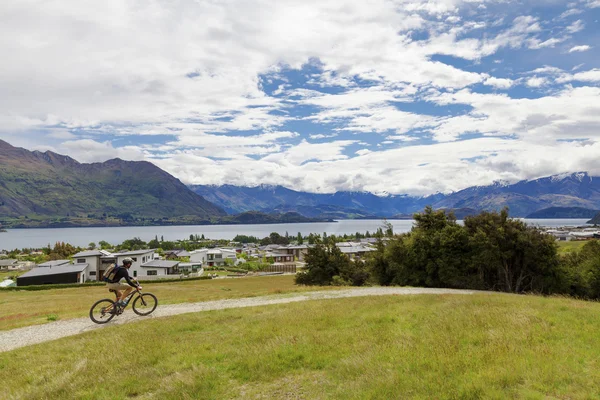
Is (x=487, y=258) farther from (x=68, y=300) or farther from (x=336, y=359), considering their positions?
(x=68, y=300)

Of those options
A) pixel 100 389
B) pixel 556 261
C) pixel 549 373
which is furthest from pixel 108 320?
pixel 556 261

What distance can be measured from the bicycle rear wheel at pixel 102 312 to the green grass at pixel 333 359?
2.22 metres

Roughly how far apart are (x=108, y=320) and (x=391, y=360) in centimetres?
1321

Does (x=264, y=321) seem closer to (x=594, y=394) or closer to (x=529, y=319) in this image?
(x=529, y=319)

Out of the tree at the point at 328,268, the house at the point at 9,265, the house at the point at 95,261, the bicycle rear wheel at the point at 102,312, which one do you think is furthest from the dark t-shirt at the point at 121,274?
the house at the point at 9,265

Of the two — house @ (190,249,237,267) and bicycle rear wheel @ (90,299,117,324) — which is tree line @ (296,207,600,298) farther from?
house @ (190,249,237,267)

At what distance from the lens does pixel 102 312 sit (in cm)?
1639

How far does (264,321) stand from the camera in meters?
14.7

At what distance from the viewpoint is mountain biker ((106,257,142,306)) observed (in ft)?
52.0

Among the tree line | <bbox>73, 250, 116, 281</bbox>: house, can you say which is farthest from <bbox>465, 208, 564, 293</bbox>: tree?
<bbox>73, 250, 116, 281</bbox>: house

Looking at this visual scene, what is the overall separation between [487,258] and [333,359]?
3173 centimetres

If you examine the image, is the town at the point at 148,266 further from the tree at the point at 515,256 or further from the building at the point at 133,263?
the tree at the point at 515,256

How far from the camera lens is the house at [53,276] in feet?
255

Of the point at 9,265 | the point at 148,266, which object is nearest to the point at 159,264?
the point at 148,266
